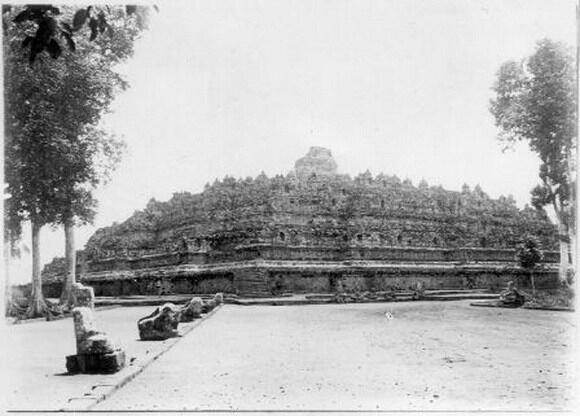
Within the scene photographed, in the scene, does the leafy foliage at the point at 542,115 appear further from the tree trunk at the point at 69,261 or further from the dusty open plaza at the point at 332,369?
the tree trunk at the point at 69,261

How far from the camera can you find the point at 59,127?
17.4m

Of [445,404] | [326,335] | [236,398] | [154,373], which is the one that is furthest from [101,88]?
[445,404]

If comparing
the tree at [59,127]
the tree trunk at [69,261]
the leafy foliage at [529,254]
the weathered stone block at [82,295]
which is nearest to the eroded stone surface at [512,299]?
the leafy foliage at [529,254]

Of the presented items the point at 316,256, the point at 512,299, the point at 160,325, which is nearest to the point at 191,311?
the point at 160,325

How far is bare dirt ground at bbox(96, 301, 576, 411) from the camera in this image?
285 inches

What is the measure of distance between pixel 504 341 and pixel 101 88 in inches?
552

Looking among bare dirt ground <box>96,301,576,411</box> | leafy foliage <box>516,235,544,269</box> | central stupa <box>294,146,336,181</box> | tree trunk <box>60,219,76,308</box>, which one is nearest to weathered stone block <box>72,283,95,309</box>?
bare dirt ground <box>96,301,576,411</box>

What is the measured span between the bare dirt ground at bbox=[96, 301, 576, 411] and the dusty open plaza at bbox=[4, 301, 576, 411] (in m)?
0.02

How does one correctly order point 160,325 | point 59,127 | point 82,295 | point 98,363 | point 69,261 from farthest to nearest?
1. point 69,261
2. point 59,127
3. point 160,325
4. point 82,295
5. point 98,363

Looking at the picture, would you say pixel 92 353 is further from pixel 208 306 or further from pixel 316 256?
pixel 316 256

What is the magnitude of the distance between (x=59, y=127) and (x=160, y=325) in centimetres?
775

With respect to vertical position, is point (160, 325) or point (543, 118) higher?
point (543, 118)

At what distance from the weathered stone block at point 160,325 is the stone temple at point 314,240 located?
1468 cm

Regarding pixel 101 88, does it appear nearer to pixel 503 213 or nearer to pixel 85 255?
pixel 85 255
